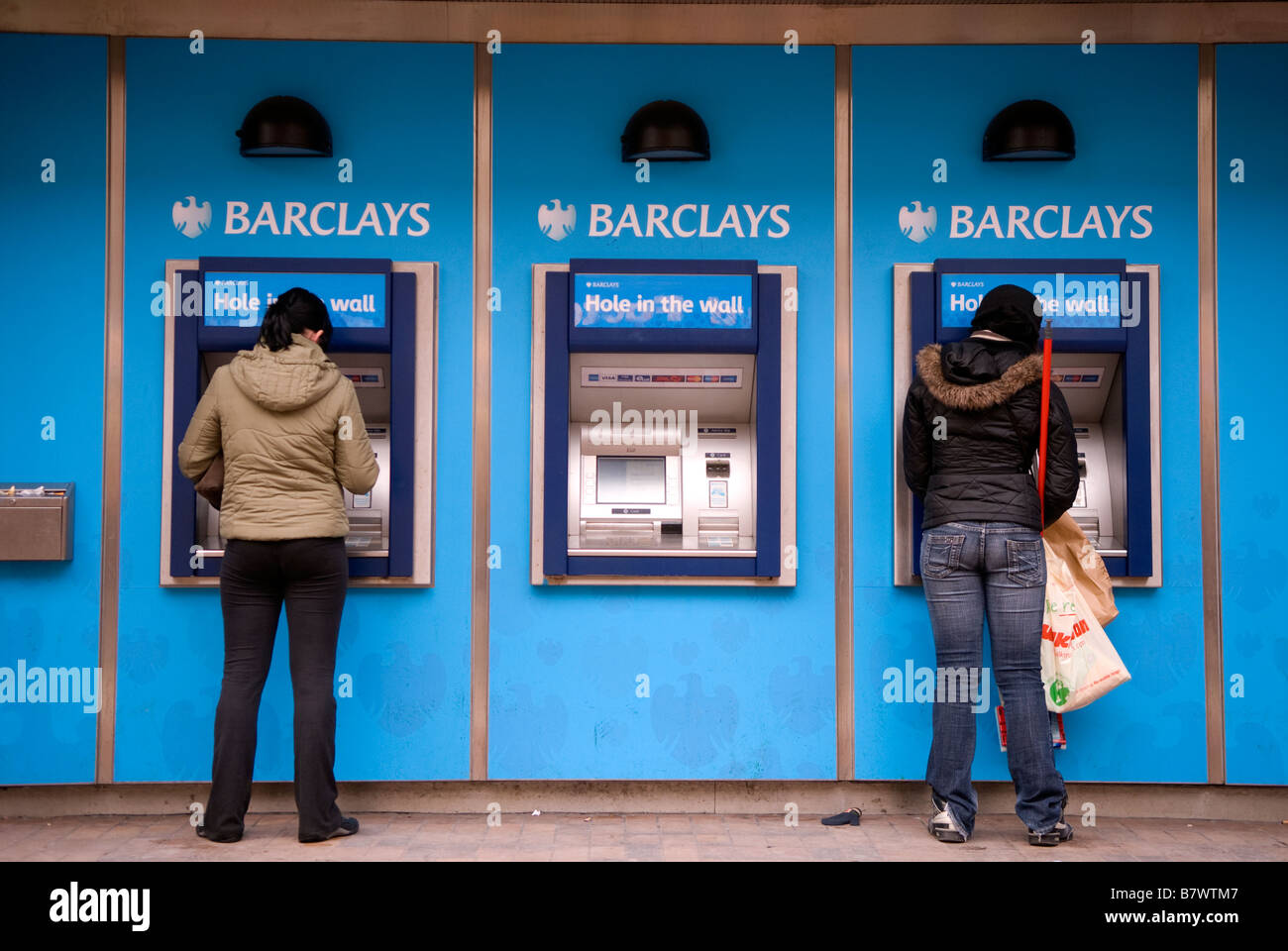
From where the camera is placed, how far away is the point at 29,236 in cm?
409

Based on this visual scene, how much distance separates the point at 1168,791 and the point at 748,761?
1568 mm

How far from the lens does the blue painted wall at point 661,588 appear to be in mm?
4082

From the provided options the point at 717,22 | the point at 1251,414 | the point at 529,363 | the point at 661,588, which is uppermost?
the point at 717,22

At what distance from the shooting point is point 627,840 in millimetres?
3756

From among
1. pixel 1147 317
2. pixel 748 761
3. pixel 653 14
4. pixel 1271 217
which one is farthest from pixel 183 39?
pixel 1271 217

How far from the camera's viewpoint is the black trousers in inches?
141

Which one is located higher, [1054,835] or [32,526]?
[32,526]

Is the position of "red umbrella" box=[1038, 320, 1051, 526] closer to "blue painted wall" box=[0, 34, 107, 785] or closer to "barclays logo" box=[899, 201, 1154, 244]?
"barclays logo" box=[899, 201, 1154, 244]

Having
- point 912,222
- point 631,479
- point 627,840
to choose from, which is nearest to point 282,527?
point 631,479

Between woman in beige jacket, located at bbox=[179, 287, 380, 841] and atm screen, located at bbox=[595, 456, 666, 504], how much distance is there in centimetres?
88

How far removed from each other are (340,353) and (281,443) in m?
0.64

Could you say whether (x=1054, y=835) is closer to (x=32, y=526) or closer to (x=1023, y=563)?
(x=1023, y=563)

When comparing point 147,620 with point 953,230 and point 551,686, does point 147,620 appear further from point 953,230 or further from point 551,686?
point 953,230

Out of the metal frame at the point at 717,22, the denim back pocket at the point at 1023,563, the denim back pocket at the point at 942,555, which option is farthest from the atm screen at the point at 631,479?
the metal frame at the point at 717,22
